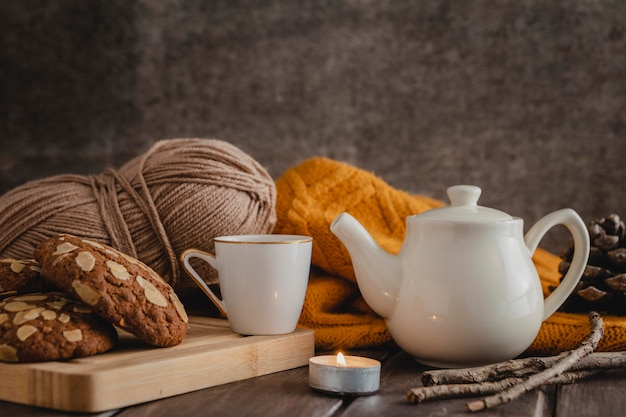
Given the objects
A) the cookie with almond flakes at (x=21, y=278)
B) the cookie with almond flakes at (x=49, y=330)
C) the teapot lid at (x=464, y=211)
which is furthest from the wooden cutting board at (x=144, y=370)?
the teapot lid at (x=464, y=211)

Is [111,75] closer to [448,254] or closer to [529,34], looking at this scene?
[529,34]

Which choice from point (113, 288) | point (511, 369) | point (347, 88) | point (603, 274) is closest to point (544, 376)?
point (511, 369)

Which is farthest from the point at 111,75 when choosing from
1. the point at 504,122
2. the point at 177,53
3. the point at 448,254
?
the point at 448,254

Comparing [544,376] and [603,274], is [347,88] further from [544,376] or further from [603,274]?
[544,376]

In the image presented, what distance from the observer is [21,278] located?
0.80 m

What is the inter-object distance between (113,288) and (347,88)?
1148 mm

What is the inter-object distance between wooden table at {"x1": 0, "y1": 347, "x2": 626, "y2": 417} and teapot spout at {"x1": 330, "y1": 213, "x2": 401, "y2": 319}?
0.32ft

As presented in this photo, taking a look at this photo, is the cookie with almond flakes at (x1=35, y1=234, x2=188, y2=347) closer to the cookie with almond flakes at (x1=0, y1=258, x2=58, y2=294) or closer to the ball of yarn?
the cookie with almond flakes at (x1=0, y1=258, x2=58, y2=294)

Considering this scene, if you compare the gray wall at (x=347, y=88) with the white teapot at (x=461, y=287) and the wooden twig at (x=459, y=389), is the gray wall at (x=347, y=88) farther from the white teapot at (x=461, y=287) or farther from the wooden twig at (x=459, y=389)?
the wooden twig at (x=459, y=389)

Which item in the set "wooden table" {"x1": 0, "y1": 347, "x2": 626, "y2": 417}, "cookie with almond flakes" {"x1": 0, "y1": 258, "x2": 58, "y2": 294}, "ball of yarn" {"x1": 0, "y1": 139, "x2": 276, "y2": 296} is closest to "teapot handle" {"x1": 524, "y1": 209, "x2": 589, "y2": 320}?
"wooden table" {"x1": 0, "y1": 347, "x2": 626, "y2": 417}

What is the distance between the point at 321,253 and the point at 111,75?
1.05 meters

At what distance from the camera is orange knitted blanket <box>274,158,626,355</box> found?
0.90m

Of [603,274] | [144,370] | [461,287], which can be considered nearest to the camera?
[144,370]

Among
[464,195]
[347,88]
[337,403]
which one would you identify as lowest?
[337,403]
